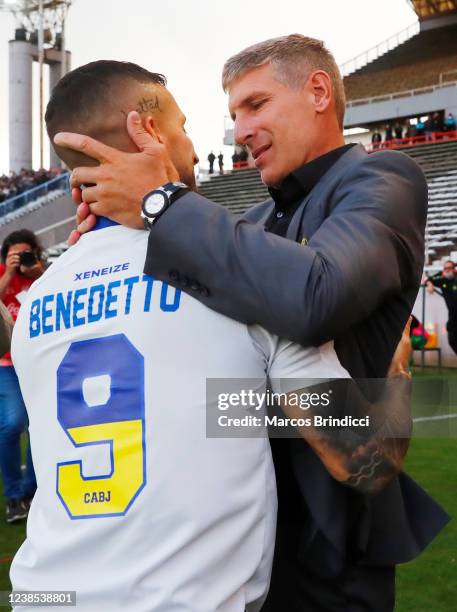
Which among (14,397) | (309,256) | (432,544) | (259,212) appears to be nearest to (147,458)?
(309,256)

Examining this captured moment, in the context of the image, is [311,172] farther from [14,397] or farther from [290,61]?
[14,397]

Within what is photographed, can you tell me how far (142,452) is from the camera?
117 cm

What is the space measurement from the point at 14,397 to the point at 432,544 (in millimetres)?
2447

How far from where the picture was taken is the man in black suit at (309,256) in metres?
1.17

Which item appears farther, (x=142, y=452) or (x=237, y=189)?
(x=237, y=189)

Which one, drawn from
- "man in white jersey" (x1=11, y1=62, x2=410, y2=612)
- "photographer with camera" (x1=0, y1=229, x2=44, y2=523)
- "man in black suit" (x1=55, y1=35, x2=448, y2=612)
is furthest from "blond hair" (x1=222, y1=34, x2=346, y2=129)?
"photographer with camera" (x1=0, y1=229, x2=44, y2=523)

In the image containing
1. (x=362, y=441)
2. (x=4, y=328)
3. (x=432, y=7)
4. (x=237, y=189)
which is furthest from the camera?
(x=432, y=7)

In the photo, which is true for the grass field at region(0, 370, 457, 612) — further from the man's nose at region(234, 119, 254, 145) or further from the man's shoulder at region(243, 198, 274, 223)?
the man's nose at region(234, 119, 254, 145)

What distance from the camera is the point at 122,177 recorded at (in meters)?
1.29

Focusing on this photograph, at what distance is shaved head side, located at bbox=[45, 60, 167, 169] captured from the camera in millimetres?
1330

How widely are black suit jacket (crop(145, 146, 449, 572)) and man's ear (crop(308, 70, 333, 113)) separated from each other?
0.59 feet

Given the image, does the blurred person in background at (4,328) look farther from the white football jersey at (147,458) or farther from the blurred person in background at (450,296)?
the blurred person in background at (450,296)

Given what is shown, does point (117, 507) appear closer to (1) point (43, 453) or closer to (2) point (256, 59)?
(1) point (43, 453)

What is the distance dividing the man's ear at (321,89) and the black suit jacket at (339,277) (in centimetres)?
18
